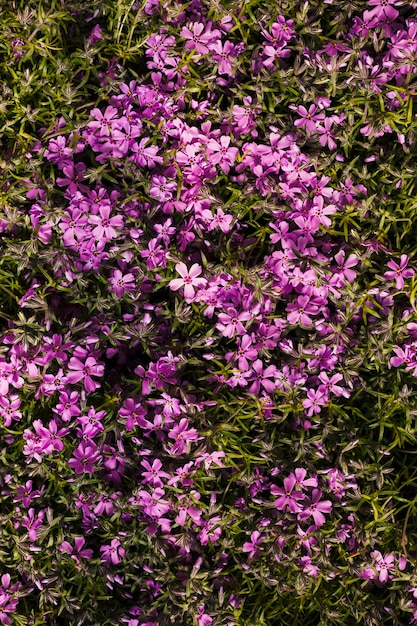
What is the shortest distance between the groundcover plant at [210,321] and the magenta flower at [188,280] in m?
0.01

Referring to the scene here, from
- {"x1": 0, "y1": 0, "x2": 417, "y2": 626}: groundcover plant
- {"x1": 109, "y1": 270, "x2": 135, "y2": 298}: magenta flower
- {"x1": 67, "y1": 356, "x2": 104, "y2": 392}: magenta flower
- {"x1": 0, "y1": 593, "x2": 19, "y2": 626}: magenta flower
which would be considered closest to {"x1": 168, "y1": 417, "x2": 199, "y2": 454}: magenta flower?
{"x1": 0, "y1": 0, "x2": 417, "y2": 626}: groundcover plant

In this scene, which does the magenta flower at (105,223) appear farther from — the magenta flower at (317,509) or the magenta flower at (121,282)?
the magenta flower at (317,509)

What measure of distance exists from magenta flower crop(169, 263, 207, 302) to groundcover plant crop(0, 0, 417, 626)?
0.03 ft

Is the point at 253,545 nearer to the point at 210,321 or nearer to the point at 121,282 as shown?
the point at 210,321

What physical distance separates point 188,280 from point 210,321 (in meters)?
0.23

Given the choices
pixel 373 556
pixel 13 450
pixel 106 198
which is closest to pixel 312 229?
pixel 106 198

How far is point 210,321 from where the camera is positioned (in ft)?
9.94

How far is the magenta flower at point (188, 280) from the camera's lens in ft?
9.47

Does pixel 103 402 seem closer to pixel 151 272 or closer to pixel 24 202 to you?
pixel 151 272

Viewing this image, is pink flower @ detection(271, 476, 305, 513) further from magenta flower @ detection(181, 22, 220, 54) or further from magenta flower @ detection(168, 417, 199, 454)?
magenta flower @ detection(181, 22, 220, 54)

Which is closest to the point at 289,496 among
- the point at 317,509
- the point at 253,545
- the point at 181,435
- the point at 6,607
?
the point at 317,509

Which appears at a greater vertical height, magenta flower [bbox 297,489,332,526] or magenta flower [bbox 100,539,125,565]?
magenta flower [bbox 297,489,332,526]

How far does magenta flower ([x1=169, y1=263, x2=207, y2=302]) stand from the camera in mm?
2887

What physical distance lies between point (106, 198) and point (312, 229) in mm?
906
